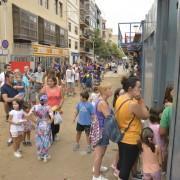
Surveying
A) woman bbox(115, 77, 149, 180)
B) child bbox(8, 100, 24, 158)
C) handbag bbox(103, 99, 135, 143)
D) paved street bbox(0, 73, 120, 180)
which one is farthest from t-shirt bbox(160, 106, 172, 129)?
child bbox(8, 100, 24, 158)

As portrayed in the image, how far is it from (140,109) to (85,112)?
10.0 feet

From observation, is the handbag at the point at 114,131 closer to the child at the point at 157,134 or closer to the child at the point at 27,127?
the child at the point at 157,134

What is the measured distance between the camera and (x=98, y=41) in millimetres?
72000

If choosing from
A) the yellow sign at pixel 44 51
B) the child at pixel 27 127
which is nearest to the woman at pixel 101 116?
the child at pixel 27 127

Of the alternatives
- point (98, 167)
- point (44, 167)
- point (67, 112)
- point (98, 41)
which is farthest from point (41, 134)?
point (98, 41)

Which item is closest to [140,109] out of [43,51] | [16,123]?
[16,123]

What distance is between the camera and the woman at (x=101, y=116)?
4.98m

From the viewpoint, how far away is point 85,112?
283 inches

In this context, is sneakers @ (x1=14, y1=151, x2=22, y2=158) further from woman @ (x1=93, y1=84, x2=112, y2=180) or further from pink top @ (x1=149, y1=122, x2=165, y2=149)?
pink top @ (x1=149, y1=122, x2=165, y2=149)

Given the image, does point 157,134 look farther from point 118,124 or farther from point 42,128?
point 42,128

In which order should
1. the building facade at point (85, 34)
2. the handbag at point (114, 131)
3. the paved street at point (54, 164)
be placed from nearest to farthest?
the handbag at point (114, 131)
the paved street at point (54, 164)
the building facade at point (85, 34)

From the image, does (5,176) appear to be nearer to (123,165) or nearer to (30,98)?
(123,165)

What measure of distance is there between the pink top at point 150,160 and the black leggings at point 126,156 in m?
0.21

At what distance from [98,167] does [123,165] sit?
2.77ft
